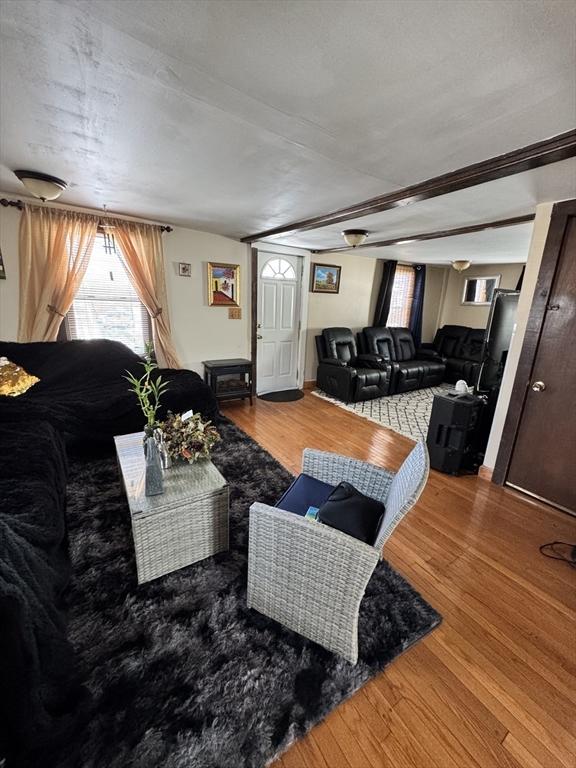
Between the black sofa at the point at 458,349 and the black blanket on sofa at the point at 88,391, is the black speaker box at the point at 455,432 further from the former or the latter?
the black sofa at the point at 458,349

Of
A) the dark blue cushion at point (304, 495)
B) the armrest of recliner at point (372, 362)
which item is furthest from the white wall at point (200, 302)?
the dark blue cushion at point (304, 495)

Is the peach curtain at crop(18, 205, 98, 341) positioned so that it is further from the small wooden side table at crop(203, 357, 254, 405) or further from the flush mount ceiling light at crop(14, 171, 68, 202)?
the small wooden side table at crop(203, 357, 254, 405)

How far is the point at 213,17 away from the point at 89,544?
238cm

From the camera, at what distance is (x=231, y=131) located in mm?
1477

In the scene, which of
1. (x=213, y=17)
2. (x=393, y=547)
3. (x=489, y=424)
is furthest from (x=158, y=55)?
(x=489, y=424)

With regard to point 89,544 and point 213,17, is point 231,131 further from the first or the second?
point 89,544

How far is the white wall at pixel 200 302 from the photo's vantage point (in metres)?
3.71

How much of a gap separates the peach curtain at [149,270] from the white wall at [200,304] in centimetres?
14

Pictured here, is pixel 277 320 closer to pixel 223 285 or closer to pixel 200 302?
pixel 223 285

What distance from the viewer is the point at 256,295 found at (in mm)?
4375

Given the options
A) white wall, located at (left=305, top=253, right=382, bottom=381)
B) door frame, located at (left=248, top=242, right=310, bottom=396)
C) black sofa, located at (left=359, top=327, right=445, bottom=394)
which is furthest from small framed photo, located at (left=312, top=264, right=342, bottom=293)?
black sofa, located at (left=359, top=327, right=445, bottom=394)

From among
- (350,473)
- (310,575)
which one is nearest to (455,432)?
(350,473)

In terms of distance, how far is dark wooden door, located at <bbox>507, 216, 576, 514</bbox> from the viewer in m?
2.12

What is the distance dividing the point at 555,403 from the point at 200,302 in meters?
3.74
